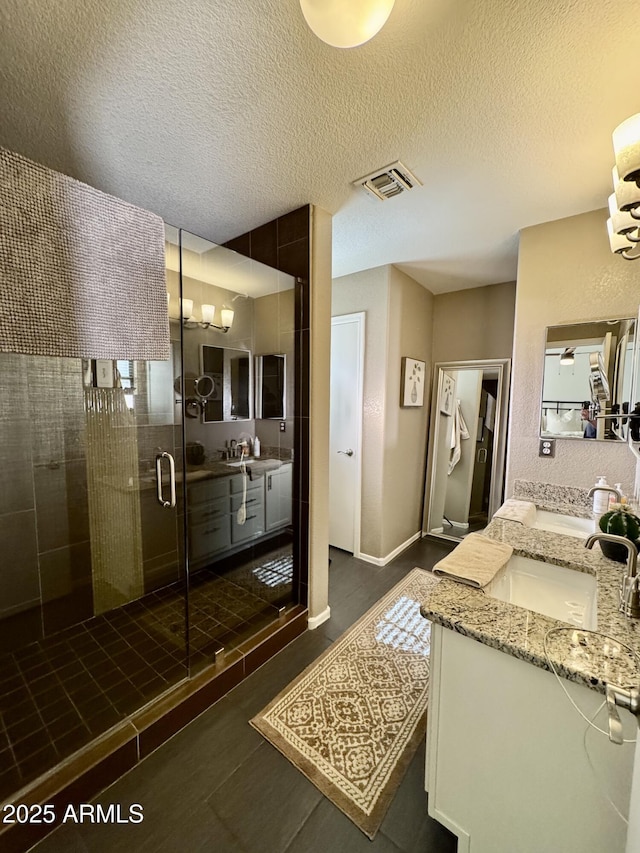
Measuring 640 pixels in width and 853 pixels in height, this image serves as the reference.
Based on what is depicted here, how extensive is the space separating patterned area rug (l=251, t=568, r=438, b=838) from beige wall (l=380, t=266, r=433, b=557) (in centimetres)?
108

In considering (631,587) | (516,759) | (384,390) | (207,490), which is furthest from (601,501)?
(207,490)

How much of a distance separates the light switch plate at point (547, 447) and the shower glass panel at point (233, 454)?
62.8 inches

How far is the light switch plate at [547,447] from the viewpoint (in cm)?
209

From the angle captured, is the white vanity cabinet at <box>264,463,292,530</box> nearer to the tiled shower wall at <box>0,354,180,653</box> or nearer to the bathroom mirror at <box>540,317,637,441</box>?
the tiled shower wall at <box>0,354,180,653</box>

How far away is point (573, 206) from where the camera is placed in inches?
74.7

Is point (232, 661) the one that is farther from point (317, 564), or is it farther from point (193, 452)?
point (193, 452)

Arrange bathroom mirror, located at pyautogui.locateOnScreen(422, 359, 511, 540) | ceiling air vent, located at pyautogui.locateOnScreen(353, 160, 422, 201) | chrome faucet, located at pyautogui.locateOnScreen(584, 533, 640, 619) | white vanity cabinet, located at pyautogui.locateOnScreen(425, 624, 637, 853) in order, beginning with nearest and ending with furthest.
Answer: white vanity cabinet, located at pyautogui.locateOnScreen(425, 624, 637, 853)
chrome faucet, located at pyautogui.locateOnScreen(584, 533, 640, 619)
ceiling air vent, located at pyautogui.locateOnScreen(353, 160, 422, 201)
bathroom mirror, located at pyautogui.locateOnScreen(422, 359, 511, 540)

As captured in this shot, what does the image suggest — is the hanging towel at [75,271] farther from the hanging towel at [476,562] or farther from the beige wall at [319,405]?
the hanging towel at [476,562]

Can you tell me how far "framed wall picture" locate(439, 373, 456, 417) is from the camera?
3.55m

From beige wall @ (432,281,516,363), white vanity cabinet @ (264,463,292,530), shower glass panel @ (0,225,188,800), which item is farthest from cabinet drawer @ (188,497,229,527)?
beige wall @ (432,281,516,363)

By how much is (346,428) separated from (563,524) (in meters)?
1.79

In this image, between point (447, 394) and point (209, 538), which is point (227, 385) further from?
point (447, 394)

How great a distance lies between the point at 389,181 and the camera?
68.1 inches

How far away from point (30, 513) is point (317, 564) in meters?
1.82
